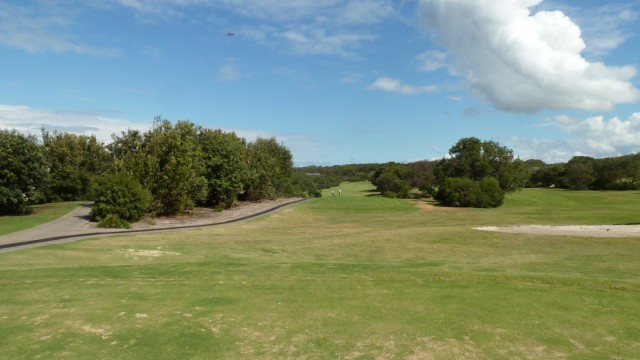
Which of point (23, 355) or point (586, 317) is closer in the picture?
point (23, 355)

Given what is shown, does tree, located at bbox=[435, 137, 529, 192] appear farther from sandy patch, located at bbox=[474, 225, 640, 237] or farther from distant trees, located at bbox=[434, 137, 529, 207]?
sandy patch, located at bbox=[474, 225, 640, 237]

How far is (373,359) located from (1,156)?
4662 cm

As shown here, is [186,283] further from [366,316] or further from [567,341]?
[567,341]

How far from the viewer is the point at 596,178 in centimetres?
10419

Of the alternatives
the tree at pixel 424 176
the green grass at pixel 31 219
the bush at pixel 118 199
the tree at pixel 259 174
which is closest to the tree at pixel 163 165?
the bush at pixel 118 199

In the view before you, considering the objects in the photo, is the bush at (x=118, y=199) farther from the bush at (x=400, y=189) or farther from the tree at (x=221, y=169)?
the bush at (x=400, y=189)

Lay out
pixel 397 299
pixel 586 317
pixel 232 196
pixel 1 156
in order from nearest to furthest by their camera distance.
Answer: pixel 586 317 → pixel 397 299 → pixel 1 156 → pixel 232 196

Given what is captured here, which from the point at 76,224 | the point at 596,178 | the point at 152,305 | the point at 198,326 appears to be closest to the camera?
the point at 198,326

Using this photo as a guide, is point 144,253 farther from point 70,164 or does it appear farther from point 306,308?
point 70,164

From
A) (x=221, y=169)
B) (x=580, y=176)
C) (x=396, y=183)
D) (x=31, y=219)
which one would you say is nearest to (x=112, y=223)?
(x=31, y=219)

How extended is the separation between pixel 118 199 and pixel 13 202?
1251 centimetres

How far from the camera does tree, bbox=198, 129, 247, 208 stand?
183 ft

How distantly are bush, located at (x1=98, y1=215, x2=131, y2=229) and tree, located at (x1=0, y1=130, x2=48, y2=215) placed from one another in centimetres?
1341

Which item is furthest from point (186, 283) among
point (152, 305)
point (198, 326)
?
point (198, 326)
